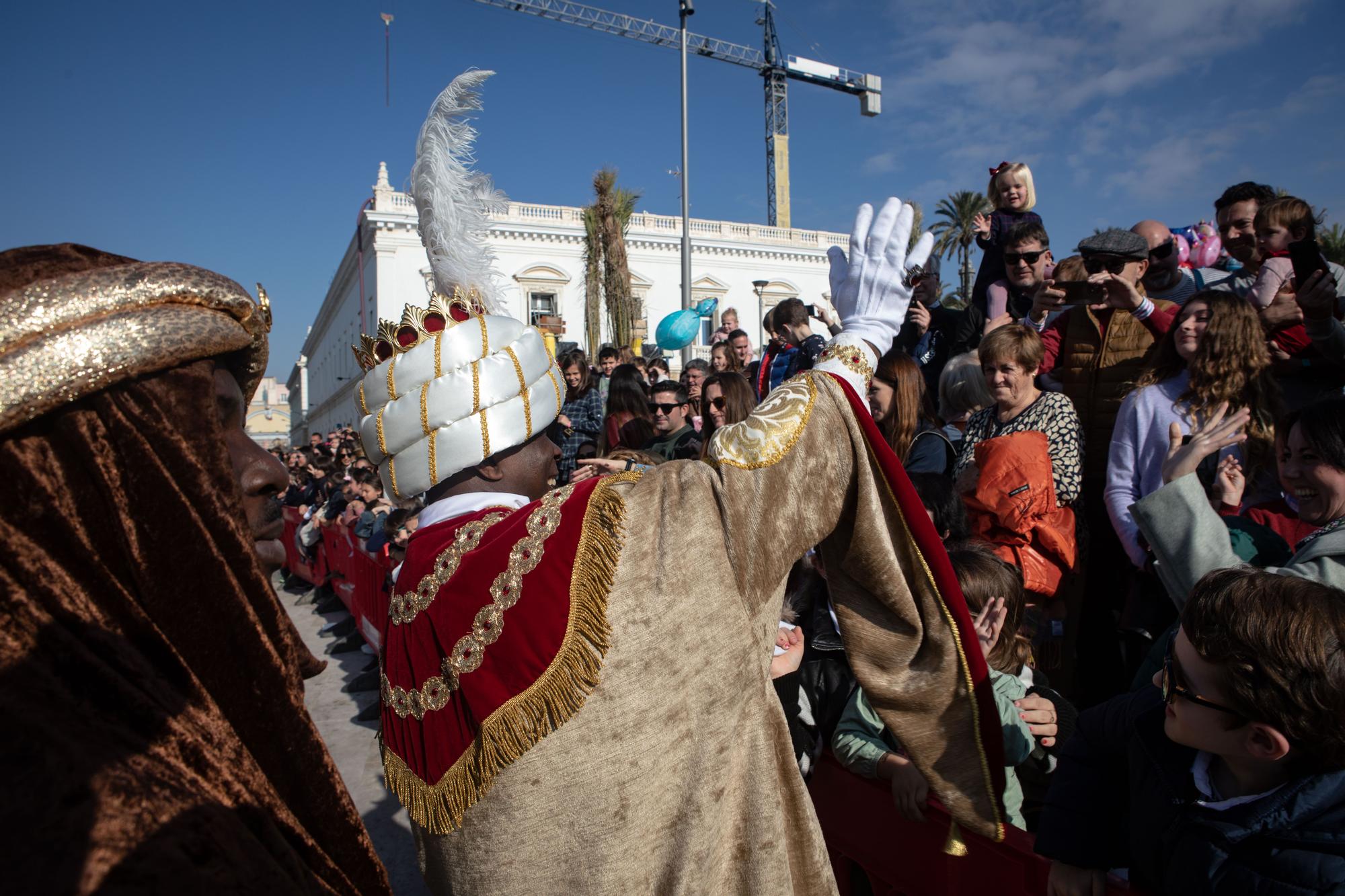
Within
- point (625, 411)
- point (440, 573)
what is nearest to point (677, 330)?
point (625, 411)

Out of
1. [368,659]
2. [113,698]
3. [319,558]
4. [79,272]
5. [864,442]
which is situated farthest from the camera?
[319,558]

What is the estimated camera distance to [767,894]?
157cm

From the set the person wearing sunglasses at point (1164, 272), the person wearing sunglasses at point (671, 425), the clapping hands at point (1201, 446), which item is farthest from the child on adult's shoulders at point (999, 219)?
the clapping hands at point (1201, 446)

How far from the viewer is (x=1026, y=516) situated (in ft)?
10.2

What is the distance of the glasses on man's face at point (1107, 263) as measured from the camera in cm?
367

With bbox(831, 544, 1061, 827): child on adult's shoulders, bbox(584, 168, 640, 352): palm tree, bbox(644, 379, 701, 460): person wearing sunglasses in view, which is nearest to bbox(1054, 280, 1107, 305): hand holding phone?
bbox(831, 544, 1061, 827): child on adult's shoulders

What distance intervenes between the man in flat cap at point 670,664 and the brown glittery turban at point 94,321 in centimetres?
76

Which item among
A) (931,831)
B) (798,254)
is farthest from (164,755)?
(798,254)

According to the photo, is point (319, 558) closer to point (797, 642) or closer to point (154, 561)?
point (797, 642)

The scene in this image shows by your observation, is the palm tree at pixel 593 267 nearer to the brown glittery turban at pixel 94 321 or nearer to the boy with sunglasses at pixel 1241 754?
the boy with sunglasses at pixel 1241 754

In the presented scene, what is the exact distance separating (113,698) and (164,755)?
73mm

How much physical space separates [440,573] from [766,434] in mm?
756

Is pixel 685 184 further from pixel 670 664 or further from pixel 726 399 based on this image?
pixel 670 664

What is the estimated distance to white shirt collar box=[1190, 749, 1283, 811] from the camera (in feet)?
5.10
